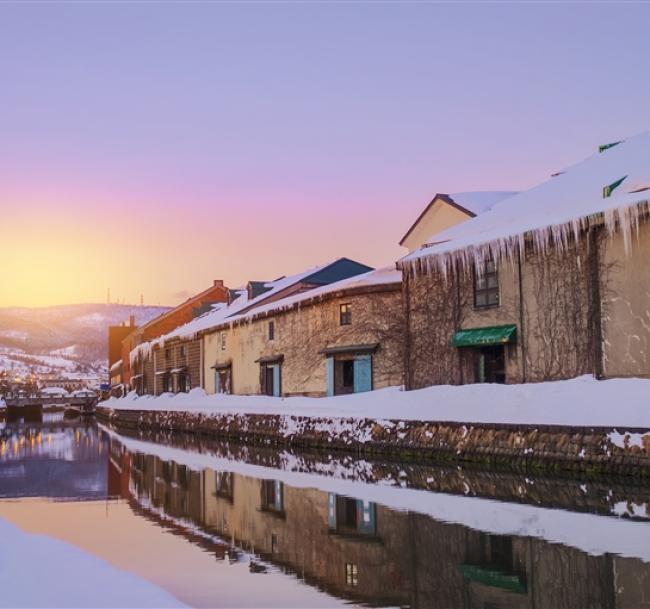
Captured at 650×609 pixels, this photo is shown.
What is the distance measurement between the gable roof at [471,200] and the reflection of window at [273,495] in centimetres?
2550

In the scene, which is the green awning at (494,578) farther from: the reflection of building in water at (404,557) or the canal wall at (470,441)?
the canal wall at (470,441)

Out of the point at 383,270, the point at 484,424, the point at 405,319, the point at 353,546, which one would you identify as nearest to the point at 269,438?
the point at 405,319

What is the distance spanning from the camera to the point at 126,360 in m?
97.4

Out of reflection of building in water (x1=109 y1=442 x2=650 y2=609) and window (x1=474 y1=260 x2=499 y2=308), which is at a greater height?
window (x1=474 y1=260 x2=499 y2=308)

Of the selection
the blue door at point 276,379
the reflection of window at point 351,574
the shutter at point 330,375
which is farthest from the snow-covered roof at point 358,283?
the reflection of window at point 351,574

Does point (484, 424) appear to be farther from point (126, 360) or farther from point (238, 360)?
point (126, 360)

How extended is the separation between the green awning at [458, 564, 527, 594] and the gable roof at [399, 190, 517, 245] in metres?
33.3

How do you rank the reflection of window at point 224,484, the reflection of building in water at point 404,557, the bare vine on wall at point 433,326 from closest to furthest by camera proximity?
the reflection of building in water at point 404,557 < the reflection of window at point 224,484 < the bare vine on wall at point 433,326

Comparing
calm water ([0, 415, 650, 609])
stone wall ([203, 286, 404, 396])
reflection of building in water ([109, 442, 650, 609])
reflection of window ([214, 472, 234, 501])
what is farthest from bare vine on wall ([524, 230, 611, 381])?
reflection of building in water ([109, 442, 650, 609])

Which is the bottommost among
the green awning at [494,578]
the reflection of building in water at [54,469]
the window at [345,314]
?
the green awning at [494,578]

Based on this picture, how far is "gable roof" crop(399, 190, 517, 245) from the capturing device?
43.9 metres

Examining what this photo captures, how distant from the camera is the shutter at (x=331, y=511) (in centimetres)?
1466

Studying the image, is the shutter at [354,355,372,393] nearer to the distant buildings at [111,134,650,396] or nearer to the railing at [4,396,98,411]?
the distant buildings at [111,134,650,396]

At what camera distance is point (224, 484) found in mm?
20969
